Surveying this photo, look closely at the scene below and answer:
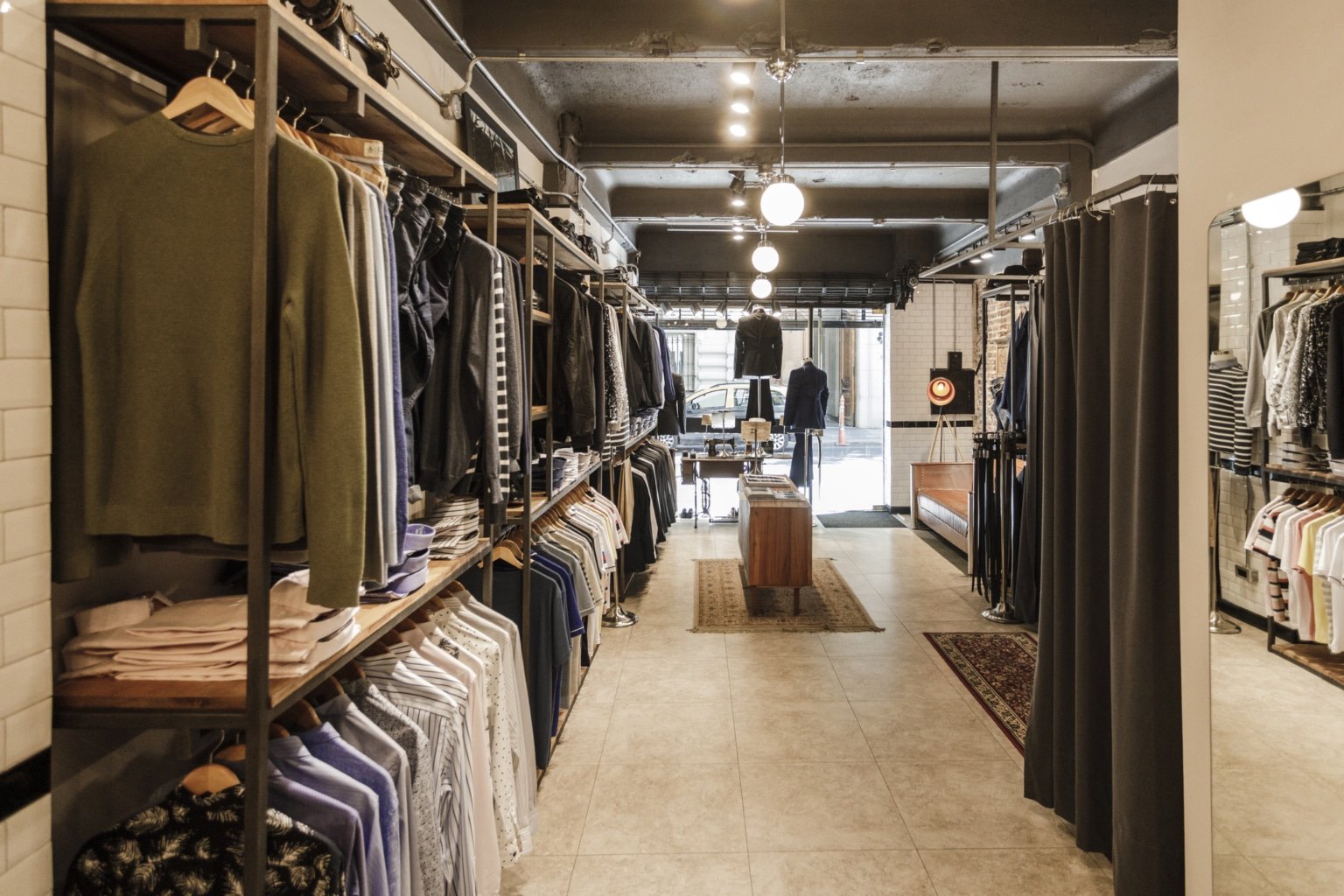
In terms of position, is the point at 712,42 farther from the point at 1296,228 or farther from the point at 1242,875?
the point at 1242,875

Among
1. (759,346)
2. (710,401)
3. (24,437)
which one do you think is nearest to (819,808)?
(24,437)

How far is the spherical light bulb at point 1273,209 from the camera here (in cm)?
178

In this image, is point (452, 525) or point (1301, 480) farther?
point (452, 525)

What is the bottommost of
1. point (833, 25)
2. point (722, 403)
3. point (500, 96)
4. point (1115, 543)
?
point (1115, 543)

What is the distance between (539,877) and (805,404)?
7807 millimetres

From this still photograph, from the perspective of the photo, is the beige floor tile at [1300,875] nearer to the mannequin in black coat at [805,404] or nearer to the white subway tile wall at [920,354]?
the mannequin in black coat at [805,404]

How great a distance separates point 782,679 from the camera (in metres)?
4.68

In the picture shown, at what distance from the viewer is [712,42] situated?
14.5 feet

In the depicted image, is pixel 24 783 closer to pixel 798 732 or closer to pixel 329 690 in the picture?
pixel 329 690

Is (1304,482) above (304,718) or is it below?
above

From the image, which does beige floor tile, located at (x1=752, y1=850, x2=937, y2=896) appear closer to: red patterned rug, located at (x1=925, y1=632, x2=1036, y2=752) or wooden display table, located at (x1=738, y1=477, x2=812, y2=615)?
red patterned rug, located at (x1=925, y1=632, x2=1036, y2=752)

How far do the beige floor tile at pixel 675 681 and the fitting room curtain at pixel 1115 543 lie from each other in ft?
6.10

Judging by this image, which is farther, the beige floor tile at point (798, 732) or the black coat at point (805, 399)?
the black coat at point (805, 399)

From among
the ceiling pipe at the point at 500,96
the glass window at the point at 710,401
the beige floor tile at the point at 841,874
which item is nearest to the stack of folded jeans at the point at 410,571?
the beige floor tile at the point at 841,874
